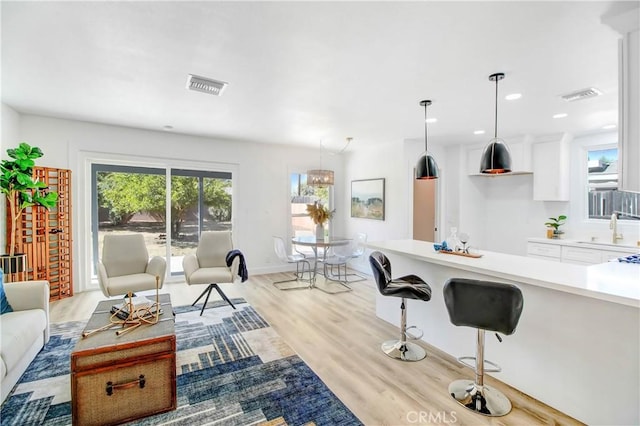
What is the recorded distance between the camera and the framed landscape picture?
605 centimetres

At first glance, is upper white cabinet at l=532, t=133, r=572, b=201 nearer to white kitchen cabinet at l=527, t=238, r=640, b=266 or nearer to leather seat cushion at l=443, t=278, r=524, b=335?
white kitchen cabinet at l=527, t=238, r=640, b=266

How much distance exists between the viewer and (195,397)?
2.22 metres

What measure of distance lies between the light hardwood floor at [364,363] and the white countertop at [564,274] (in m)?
0.80

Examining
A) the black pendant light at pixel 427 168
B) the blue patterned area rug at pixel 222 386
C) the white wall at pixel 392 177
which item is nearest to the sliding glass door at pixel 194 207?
the blue patterned area rug at pixel 222 386

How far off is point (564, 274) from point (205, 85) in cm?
344

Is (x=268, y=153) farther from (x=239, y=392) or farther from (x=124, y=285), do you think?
(x=239, y=392)

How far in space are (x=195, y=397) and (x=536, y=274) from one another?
2.56 m

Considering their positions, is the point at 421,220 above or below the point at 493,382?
above

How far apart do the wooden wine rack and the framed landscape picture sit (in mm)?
4911

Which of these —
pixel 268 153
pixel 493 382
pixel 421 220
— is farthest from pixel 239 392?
pixel 421 220

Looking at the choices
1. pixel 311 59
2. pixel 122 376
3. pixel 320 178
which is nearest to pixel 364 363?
pixel 122 376

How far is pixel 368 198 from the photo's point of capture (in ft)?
20.8

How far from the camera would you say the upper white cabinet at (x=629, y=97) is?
1.80 m
